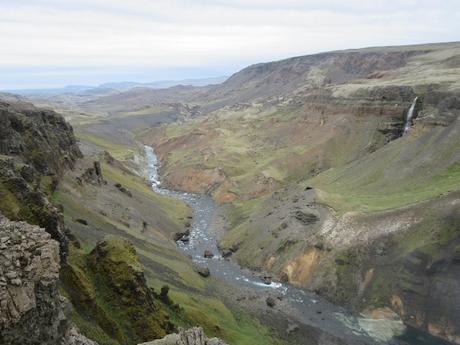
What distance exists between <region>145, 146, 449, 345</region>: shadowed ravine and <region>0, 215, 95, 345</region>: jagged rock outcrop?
34.5 metres

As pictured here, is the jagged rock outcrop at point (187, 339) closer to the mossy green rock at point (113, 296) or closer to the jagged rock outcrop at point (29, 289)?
the jagged rock outcrop at point (29, 289)

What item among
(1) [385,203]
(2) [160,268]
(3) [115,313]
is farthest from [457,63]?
(3) [115,313]

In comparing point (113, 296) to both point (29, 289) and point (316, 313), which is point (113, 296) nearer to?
point (29, 289)

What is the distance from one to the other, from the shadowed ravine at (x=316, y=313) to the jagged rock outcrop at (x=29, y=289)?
113 ft

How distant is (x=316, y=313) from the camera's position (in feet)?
176

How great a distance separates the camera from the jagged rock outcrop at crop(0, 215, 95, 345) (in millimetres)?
17672

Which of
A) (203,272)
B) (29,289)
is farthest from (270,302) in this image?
(29,289)

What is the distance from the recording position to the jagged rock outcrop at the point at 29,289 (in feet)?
58.0

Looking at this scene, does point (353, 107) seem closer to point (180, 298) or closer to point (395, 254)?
point (395, 254)

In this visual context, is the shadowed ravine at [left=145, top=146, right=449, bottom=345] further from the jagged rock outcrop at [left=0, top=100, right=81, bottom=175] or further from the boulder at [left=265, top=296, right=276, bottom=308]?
the jagged rock outcrop at [left=0, top=100, right=81, bottom=175]

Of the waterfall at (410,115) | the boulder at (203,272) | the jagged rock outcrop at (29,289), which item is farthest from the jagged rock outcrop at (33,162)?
the waterfall at (410,115)

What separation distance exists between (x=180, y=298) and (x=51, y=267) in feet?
86.4

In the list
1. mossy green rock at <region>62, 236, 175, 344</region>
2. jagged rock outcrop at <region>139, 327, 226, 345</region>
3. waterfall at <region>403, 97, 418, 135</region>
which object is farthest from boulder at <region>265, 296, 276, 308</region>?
waterfall at <region>403, 97, 418, 135</region>

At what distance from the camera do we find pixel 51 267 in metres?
19.5
